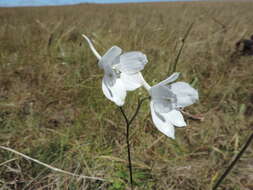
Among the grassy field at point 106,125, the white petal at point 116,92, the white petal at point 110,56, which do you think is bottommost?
the grassy field at point 106,125

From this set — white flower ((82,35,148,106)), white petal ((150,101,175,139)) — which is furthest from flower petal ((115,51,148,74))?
white petal ((150,101,175,139))

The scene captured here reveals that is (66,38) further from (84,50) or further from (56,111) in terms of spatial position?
(56,111)

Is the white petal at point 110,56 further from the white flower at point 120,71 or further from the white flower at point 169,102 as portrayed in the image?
the white flower at point 169,102

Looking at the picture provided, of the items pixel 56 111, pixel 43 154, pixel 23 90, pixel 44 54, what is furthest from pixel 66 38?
pixel 43 154

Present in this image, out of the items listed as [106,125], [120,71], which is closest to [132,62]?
[120,71]

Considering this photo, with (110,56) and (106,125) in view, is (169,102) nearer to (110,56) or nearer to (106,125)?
(110,56)

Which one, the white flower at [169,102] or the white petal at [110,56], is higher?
the white petal at [110,56]

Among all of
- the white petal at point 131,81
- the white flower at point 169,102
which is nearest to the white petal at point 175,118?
the white flower at point 169,102

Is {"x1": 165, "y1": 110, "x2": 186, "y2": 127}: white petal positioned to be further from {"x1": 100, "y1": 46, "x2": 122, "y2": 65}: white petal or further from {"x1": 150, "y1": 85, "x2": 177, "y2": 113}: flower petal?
{"x1": 100, "y1": 46, "x2": 122, "y2": 65}: white petal
